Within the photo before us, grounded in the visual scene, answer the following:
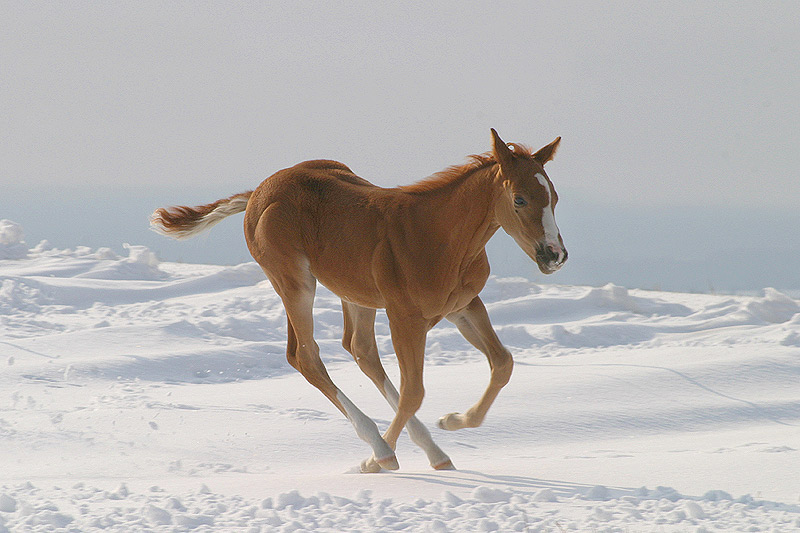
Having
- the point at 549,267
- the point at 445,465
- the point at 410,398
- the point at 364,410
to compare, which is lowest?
the point at 445,465

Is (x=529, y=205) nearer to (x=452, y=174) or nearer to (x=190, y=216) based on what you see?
(x=452, y=174)

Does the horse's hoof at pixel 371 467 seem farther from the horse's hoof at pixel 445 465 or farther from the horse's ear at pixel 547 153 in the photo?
the horse's ear at pixel 547 153

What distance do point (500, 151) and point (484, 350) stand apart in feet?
3.47

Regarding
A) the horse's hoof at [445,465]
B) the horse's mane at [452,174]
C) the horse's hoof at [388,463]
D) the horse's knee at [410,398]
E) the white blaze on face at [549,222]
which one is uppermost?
the horse's mane at [452,174]

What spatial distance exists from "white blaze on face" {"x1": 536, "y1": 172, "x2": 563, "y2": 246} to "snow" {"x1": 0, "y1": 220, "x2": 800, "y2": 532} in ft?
3.46

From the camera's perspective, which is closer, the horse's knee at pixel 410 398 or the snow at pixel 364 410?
the snow at pixel 364 410

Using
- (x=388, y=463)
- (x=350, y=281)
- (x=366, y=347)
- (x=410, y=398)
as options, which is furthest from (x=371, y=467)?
(x=350, y=281)

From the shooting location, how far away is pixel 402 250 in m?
3.80

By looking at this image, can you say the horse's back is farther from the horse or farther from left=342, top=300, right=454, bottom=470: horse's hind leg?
left=342, top=300, right=454, bottom=470: horse's hind leg

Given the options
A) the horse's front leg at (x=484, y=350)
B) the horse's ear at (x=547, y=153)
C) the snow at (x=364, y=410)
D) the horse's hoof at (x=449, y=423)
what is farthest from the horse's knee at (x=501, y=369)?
the horse's ear at (x=547, y=153)

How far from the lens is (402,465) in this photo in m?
4.81

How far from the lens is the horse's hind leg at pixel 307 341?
4134 millimetres

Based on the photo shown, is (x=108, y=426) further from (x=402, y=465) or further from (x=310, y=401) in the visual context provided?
(x=402, y=465)

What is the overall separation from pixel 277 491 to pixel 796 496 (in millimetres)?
2186
